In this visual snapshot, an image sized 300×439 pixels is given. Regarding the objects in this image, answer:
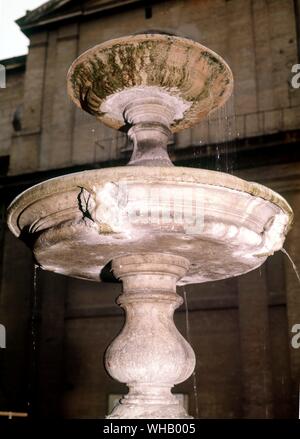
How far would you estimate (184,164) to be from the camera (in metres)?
10.7

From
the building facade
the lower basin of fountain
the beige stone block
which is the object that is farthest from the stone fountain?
the beige stone block

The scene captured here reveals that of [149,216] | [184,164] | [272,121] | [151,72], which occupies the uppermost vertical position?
[272,121]

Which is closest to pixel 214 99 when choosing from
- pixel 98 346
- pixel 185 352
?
pixel 185 352

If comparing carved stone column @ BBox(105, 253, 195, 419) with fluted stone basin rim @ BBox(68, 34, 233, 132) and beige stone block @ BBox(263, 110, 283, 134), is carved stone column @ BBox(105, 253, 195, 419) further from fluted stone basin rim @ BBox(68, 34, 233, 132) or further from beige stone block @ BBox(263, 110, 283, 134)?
beige stone block @ BBox(263, 110, 283, 134)

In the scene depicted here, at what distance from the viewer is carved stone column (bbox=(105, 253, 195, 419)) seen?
3451 millimetres

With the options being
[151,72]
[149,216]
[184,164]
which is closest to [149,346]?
[149,216]

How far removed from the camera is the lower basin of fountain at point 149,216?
10.6ft

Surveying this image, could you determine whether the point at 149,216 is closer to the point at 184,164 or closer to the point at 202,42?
the point at 184,164

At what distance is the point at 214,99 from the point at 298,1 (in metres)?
7.84

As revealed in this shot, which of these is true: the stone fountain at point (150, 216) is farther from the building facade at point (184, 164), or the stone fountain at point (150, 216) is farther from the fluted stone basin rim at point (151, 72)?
the building facade at point (184, 164)

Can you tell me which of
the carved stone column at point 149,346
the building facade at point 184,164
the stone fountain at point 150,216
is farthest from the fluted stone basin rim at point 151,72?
the building facade at point 184,164

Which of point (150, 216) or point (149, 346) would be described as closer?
point (150, 216)
